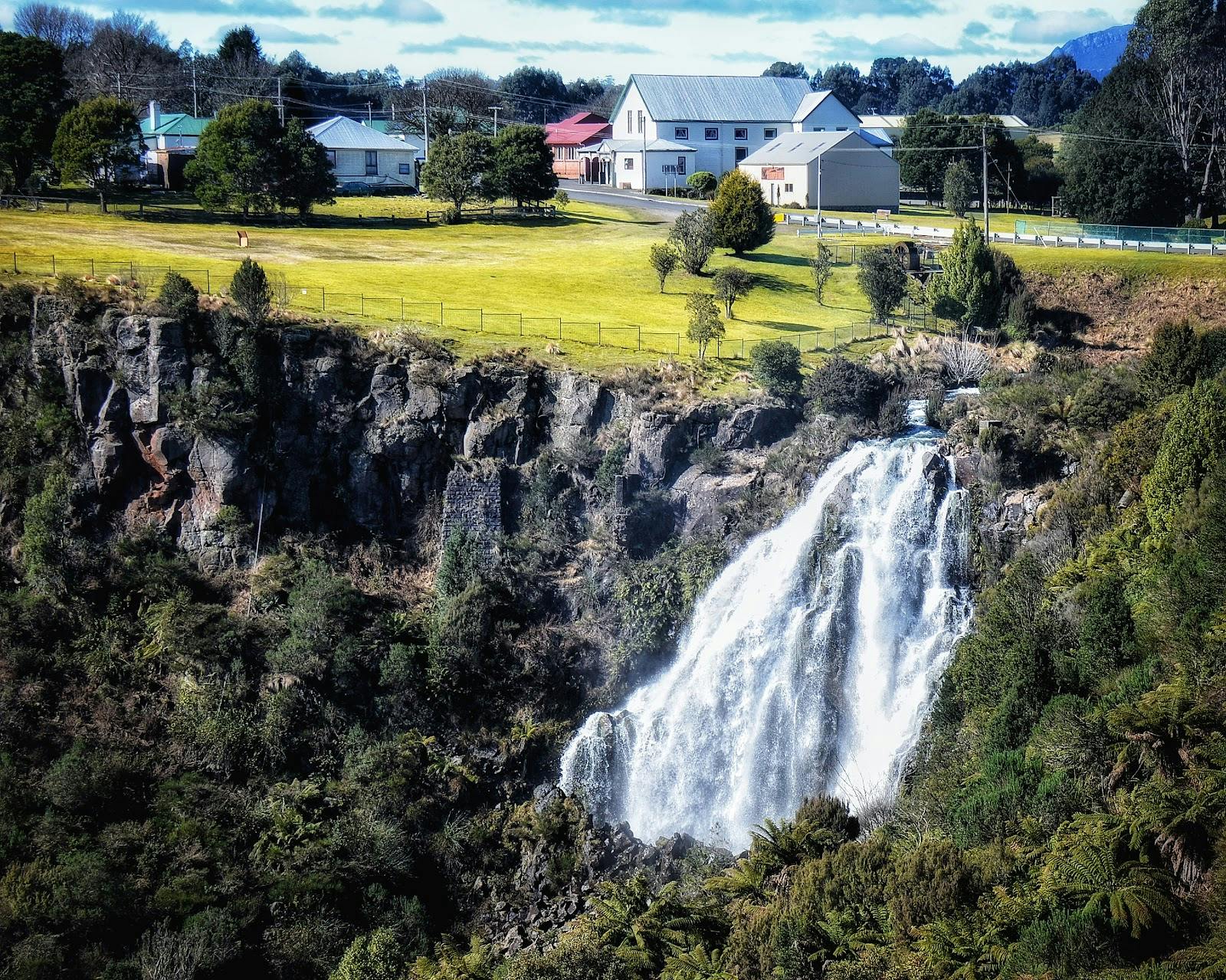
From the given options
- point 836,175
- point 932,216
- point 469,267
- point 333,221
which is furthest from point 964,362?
point 333,221

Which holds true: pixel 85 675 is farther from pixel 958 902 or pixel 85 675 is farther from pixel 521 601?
pixel 958 902

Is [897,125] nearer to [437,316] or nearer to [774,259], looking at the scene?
[774,259]

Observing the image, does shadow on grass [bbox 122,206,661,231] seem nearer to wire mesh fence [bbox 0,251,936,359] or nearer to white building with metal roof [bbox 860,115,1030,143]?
wire mesh fence [bbox 0,251,936,359]

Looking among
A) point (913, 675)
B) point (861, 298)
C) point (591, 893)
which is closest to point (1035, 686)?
point (913, 675)

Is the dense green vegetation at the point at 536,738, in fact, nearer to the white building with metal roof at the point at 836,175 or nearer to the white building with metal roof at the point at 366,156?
the white building with metal roof at the point at 836,175

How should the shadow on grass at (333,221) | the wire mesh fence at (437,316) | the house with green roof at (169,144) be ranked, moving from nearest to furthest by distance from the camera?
the wire mesh fence at (437,316)
the shadow on grass at (333,221)
the house with green roof at (169,144)

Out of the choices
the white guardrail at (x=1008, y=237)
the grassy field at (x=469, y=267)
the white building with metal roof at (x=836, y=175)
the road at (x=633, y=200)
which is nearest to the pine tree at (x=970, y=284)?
the grassy field at (x=469, y=267)
